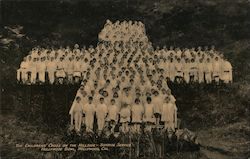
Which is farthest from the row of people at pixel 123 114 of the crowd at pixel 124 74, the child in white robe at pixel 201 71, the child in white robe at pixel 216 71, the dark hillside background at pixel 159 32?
the child in white robe at pixel 216 71

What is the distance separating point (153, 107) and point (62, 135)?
177 cm

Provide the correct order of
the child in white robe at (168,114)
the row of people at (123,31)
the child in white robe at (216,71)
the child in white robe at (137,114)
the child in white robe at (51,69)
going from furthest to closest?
the row of people at (123,31) < the child in white robe at (51,69) < the child in white robe at (216,71) < the child in white robe at (168,114) < the child in white robe at (137,114)

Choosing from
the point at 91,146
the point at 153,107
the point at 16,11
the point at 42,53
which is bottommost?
the point at 91,146

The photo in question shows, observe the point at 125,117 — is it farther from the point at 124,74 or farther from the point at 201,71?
the point at 201,71

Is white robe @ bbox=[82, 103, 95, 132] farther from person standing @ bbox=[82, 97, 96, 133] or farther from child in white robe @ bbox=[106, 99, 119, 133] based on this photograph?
child in white robe @ bbox=[106, 99, 119, 133]

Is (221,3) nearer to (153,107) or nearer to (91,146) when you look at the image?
(153,107)

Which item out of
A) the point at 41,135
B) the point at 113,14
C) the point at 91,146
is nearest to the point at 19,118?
the point at 41,135

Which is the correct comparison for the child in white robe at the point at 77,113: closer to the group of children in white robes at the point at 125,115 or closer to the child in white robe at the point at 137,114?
the group of children in white robes at the point at 125,115

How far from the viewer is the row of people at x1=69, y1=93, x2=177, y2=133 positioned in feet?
35.4

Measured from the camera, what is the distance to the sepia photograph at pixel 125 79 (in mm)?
10789

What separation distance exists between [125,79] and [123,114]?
1151 millimetres

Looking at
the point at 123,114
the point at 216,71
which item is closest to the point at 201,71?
the point at 216,71

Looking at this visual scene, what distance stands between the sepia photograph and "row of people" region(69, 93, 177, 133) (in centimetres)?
2

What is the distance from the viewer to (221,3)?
13.2 metres
